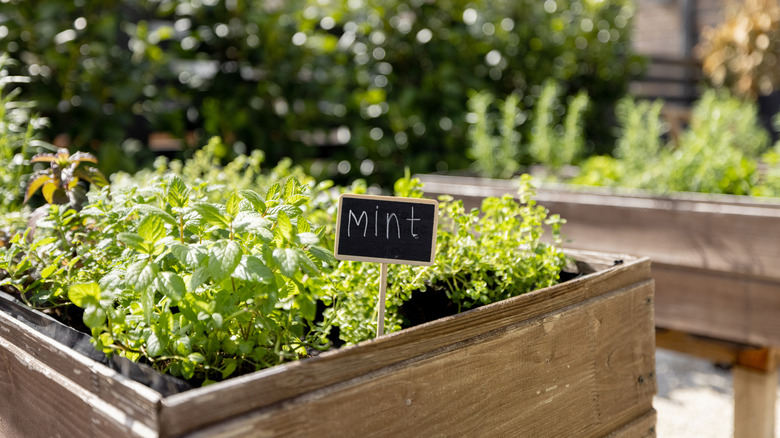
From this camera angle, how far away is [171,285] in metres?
0.66

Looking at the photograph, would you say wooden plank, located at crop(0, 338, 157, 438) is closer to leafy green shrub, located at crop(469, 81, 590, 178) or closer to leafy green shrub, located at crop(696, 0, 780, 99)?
leafy green shrub, located at crop(469, 81, 590, 178)

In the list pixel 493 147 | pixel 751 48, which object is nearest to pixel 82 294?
pixel 493 147

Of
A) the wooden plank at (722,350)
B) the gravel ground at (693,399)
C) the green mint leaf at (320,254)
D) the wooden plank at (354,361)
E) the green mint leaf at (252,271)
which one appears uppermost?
the green mint leaf at (320,254)

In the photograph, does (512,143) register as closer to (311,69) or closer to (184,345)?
(311,69)

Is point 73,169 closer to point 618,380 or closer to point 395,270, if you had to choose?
point 395,270

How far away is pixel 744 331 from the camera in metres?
1.70

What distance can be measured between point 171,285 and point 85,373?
133 mm

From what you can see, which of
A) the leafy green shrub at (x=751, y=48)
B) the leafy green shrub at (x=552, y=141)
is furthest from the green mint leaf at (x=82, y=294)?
the leafy green shrub at (x=751, y=48)

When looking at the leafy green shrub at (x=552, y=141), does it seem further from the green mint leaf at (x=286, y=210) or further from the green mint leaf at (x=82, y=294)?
the green mint leaf at (x=82, y=294)

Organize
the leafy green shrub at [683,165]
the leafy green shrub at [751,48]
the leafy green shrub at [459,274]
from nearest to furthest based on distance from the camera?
the leafy green shrub at [459,274]
the leafy green shrub at [683,165]
the leafy green shrub at [751,48]

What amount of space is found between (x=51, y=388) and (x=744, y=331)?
5.40 ft

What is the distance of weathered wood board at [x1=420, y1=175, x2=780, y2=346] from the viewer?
1.64 metres

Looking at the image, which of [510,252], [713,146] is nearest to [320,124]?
[713,146]

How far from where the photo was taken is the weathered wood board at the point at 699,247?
1.64 m
